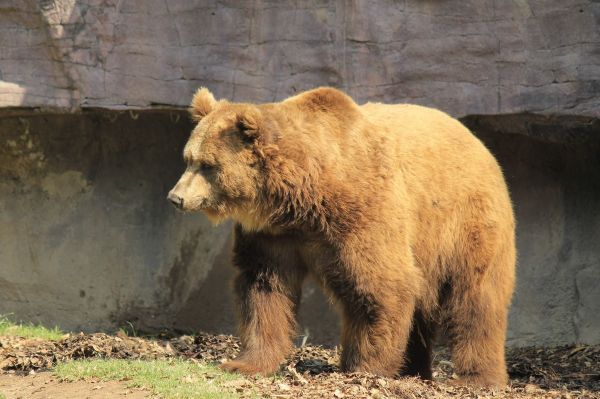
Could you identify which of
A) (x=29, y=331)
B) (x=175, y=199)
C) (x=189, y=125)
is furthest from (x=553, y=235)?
(x=29, y=331)

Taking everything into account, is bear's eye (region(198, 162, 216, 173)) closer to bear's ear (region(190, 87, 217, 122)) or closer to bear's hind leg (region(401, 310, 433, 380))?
bear's ear (region(190, 87, 217, 122))

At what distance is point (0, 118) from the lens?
11844 mm

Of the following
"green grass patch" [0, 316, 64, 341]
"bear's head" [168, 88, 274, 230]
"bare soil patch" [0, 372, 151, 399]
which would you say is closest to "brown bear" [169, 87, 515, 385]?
"bear's head" [168, 88, 274, 230]

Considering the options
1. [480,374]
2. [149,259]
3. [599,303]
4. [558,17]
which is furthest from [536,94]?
[149,259]

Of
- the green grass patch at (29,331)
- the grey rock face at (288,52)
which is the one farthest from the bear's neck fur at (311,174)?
the green grass patch at (29,331)

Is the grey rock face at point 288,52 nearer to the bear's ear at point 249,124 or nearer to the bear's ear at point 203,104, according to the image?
the bear's ear at point 203,104

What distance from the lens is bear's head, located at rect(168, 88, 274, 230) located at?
748 centimetres

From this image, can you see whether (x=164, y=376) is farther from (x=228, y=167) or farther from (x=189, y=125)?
(x=189, y=125)

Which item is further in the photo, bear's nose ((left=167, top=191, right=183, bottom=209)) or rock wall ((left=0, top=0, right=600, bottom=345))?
rock wall ((left=0, top=0, right=600, bottom=345))

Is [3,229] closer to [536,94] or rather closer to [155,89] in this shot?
[155,89]

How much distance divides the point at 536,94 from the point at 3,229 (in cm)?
640

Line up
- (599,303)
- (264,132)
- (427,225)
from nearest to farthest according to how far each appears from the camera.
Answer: (264,132)
(427,225)
(599,303)

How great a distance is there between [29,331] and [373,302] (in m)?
4.86

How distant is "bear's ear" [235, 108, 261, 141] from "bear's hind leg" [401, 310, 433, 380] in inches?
95.5
